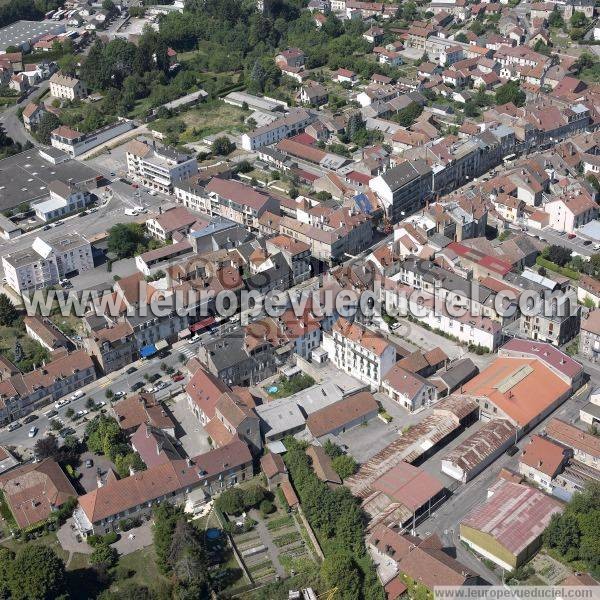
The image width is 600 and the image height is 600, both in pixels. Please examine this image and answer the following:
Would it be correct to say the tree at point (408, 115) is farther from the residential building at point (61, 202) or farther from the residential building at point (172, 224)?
the residential building at point (61, 202)

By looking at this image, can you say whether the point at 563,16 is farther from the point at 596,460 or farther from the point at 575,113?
the point at 596,460

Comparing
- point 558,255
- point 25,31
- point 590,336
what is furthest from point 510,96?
point 25,31

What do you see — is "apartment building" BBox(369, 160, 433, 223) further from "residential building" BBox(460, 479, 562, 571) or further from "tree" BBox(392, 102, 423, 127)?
"residential building" BBox(460, 479, 562, 571)

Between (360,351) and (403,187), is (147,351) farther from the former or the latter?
(403,187)

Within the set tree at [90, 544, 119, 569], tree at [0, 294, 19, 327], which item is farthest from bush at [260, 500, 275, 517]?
tree at [0, 294, 19, 327]

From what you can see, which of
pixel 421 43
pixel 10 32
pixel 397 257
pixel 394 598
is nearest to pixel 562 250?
pixel 397 257

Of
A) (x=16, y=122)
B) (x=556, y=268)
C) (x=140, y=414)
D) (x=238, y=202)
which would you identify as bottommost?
(x=16, y=122)
